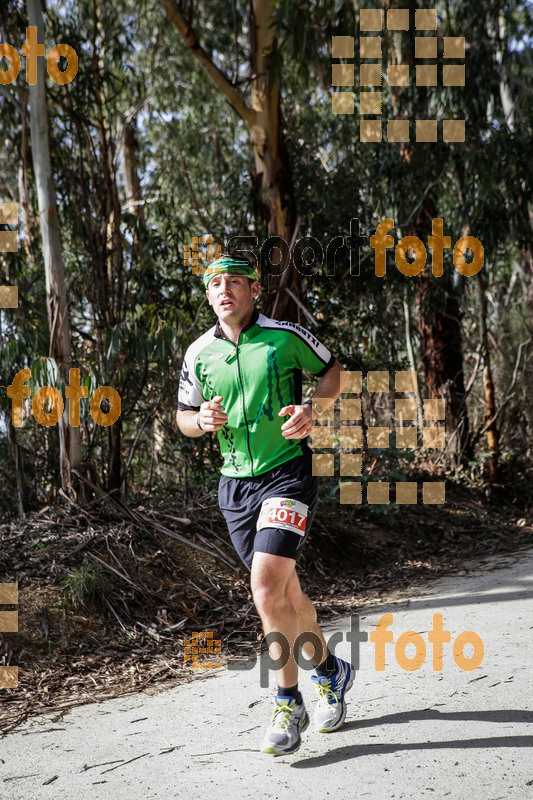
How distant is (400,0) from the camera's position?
9445 millimetres

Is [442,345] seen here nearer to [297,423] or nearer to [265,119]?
[265,119]

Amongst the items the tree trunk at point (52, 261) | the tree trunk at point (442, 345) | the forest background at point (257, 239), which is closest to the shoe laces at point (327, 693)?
the forest background at point (257, 239)

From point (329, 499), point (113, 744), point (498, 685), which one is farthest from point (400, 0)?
point (113, 744)

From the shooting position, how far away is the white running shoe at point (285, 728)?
3.09 meters

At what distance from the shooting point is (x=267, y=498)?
11.0 ft

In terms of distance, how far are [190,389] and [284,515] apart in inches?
31.5

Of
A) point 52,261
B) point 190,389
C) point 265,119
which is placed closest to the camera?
point 190,389

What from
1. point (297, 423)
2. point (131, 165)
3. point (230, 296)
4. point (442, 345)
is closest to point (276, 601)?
point (297, 423)

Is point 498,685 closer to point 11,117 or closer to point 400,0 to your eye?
point 11,117

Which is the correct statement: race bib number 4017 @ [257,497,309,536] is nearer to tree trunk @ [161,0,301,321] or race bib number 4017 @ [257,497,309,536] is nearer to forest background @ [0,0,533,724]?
forest background @ [0,0,533,724]

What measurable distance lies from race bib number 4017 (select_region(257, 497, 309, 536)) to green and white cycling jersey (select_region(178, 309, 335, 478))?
0.60 ft

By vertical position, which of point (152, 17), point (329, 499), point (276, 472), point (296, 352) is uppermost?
point (152, 17)

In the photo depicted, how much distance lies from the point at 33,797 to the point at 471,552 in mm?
5304

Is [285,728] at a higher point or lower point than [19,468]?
lower
